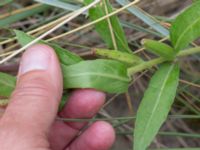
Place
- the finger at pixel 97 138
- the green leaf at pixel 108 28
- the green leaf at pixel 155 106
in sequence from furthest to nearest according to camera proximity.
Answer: the finger at pixel 97 138 → the green leaf at pixel 108 28 → the green leaf at pixel 155 106

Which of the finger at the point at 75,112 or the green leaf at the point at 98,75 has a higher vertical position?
the green leaf at the point at 98,75

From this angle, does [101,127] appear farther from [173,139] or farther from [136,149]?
[173,139]

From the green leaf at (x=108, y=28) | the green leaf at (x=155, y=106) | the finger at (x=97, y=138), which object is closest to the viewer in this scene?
the green leaf at (x=155, y=106)

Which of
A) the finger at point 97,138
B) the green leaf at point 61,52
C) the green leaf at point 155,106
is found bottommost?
the finger at point 97,138

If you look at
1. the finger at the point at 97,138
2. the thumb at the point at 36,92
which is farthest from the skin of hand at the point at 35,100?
the finger at the point at 97,138

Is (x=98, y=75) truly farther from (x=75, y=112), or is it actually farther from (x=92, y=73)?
(x=75, y=112)

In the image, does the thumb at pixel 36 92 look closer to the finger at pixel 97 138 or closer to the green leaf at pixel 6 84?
the green leaf at pixel 6 84

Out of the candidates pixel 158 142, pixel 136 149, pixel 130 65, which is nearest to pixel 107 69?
pixel 130 65

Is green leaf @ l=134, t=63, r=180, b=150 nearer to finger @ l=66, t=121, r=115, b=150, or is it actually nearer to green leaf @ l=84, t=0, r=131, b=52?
green leaf @ l=84, t=0, r=131, b=52
